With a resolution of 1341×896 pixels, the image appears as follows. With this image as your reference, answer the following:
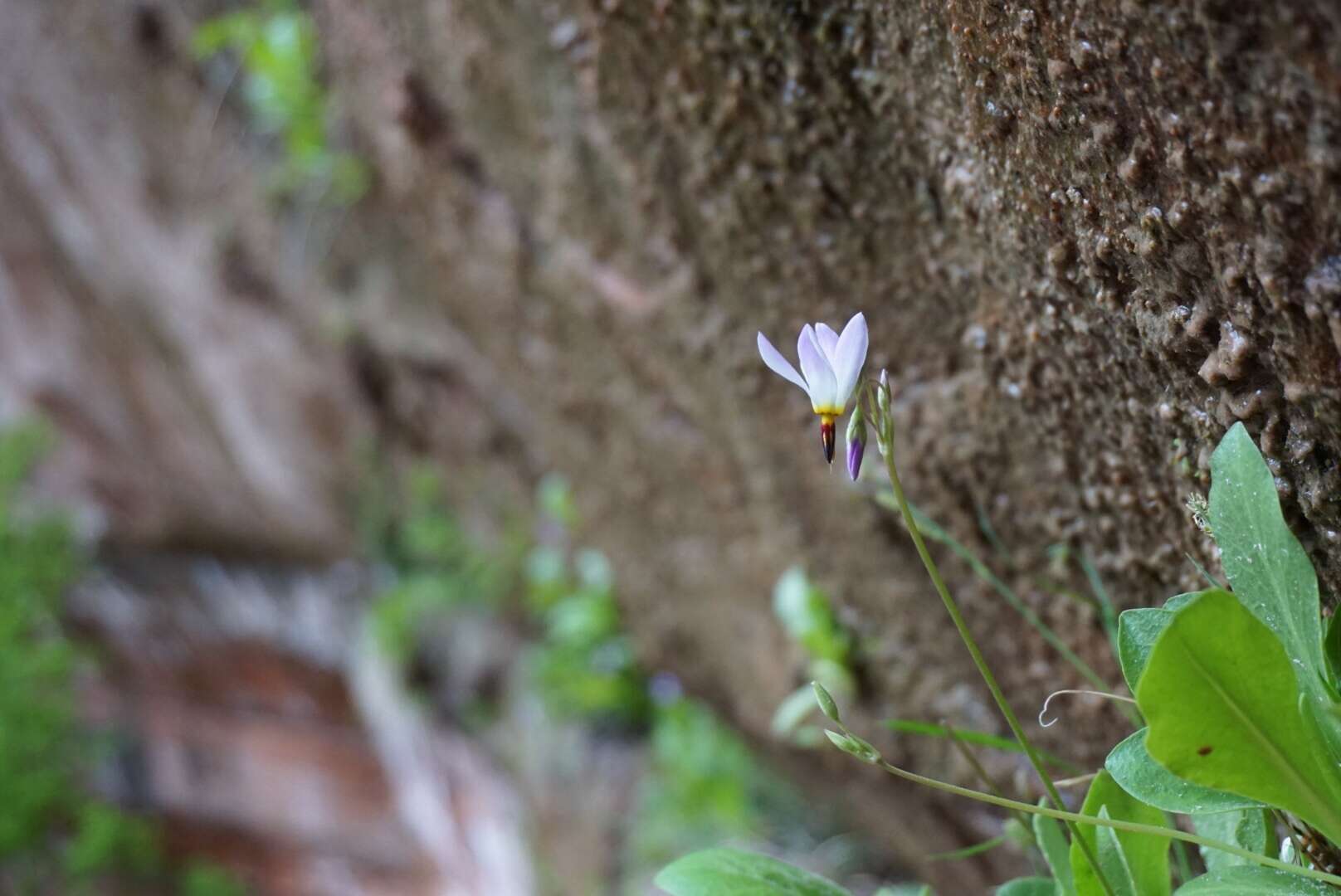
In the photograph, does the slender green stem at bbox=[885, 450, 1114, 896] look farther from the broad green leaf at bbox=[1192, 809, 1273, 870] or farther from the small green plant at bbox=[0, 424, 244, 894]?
the small green plant at bbox=[0, 424, 244, 894]

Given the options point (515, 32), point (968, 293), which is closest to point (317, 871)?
point (515, 32)

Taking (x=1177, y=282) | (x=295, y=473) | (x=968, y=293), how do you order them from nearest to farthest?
(x=1177, y=282)
(x=968, y=293)
(x=295, y=473)

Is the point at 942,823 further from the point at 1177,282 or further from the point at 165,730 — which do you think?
the point at 165,730

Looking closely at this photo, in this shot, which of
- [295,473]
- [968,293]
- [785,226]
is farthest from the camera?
[295,473]

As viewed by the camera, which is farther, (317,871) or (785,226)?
(317,871)

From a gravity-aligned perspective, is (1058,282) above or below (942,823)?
above

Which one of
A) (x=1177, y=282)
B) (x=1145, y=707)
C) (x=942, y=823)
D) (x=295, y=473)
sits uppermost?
(x=295, y=473)

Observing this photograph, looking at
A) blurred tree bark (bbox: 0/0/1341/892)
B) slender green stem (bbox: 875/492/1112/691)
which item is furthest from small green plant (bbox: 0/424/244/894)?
slender green stem (bbox: 875/492/1112/691)

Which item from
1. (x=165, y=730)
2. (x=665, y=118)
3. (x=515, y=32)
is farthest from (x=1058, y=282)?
(x=165, y=730)
